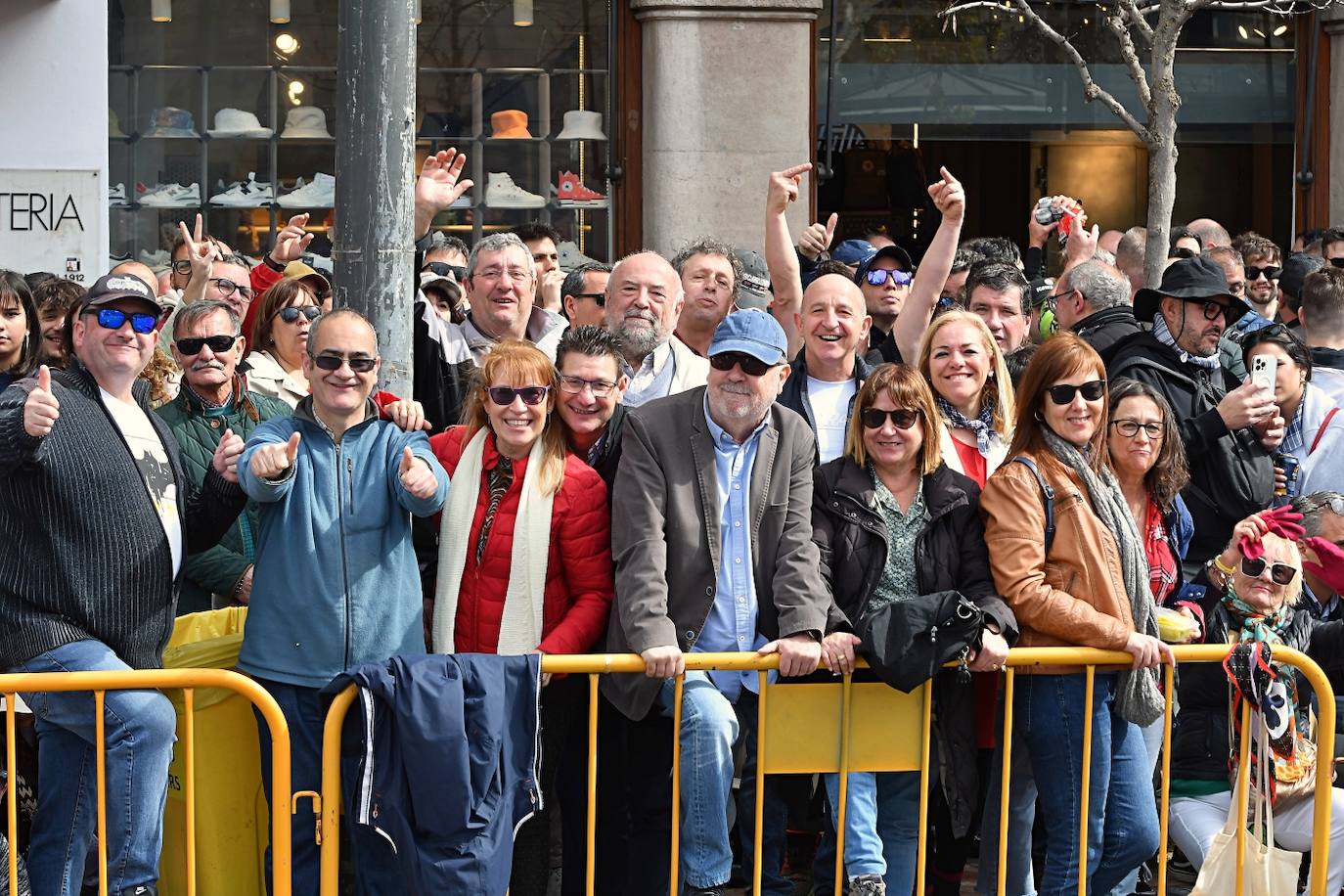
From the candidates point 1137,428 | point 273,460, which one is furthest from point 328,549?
point 1137,428

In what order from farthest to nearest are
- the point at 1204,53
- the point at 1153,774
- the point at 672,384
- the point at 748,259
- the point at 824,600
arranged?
the point at 1204,53
the point at 748,259
the point at 672,384
the point at 1153,774
the point at 824,600

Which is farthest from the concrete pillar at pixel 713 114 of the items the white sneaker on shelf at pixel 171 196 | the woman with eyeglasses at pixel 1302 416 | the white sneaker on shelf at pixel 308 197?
the woman with eyeglasses at pixel 1302 416

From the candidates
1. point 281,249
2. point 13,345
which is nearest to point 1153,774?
point 13,345

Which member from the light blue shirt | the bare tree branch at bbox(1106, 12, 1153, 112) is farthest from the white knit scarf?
the bare tree branch at bbox(1106, 12, 1153, 112)

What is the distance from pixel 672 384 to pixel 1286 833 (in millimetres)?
2728

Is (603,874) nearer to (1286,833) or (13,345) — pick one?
(1286,833)

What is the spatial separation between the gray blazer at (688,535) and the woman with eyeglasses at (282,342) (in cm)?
187

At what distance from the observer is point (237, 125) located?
41.0ft

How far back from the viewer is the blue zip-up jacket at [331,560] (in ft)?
17.5

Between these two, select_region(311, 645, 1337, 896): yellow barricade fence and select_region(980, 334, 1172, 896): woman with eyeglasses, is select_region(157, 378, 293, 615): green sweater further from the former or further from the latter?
select_region(980, 334, 1172, 896): woman with eyeglasses

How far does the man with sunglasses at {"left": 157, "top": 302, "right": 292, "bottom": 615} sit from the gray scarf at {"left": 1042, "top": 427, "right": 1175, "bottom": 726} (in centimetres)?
276

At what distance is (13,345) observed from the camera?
6.34m

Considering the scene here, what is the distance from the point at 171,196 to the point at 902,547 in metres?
8.26

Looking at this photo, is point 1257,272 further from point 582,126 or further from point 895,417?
point 895,417
